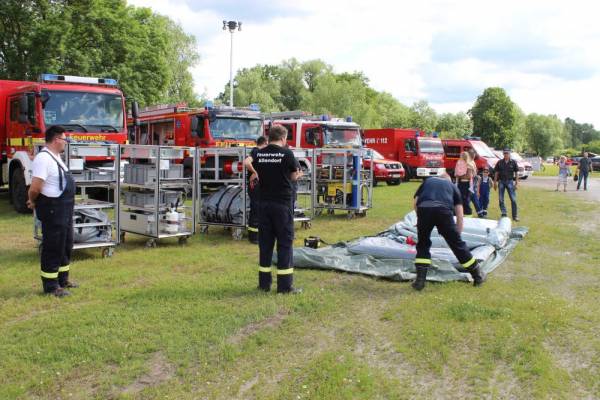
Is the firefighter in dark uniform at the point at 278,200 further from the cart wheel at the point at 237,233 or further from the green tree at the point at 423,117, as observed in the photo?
the green tree at the point at 423,117

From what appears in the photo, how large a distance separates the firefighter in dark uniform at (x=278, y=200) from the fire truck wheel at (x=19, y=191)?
866 centimetres

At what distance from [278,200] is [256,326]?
60.0 inches

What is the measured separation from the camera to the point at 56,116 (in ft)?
40.9

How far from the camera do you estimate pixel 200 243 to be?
32.6ft

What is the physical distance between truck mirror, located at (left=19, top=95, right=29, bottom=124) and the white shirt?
7.03 metres

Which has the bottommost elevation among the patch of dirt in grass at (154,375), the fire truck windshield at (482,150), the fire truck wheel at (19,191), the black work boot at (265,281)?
the patch of dirt in grass at (154,375)

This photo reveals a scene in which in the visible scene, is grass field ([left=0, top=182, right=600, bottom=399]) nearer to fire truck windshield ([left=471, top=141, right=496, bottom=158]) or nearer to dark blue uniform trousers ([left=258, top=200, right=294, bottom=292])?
dark blue uniform trousers ([left=258, top=200, right=294, bottom=292])

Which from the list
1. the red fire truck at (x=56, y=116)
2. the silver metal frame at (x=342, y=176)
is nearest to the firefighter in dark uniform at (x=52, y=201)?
the red fire truck at (x=56, y=116)

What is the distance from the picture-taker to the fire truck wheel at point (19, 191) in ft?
42.4

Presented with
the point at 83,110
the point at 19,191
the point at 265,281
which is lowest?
the point at 265,281

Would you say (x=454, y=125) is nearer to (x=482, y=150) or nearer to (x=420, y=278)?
(x=482, y=150)

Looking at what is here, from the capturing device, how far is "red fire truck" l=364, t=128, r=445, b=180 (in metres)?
28.3

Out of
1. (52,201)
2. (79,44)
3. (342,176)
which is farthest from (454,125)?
(52,201)

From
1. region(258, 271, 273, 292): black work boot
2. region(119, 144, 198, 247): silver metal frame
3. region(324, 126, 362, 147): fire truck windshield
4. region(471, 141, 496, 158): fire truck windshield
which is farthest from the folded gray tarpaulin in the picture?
region(471, 141, 496, 158): fire truck windshield
